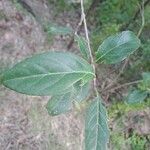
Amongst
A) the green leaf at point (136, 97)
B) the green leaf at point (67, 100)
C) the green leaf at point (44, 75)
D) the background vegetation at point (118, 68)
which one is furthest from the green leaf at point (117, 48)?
the background vegetation at point (118, 68)

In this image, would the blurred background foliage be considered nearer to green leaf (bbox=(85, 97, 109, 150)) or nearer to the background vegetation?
the background vegetation

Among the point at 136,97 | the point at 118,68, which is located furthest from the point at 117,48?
the point at 118,68

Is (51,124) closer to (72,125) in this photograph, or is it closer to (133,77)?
(72,125)

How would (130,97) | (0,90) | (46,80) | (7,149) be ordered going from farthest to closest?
(0,90) → (7,149) → (130,97) → (46,80)

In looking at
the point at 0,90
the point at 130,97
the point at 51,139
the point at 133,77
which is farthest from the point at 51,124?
the point at 133,77

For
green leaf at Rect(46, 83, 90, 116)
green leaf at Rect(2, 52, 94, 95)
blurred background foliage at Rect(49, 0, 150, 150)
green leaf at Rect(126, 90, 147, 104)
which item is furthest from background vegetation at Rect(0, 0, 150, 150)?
green leaf at Rect(2, 52, 94, 95)

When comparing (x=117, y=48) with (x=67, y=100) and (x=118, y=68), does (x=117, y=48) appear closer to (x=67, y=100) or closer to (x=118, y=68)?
(x=67, y=100)
